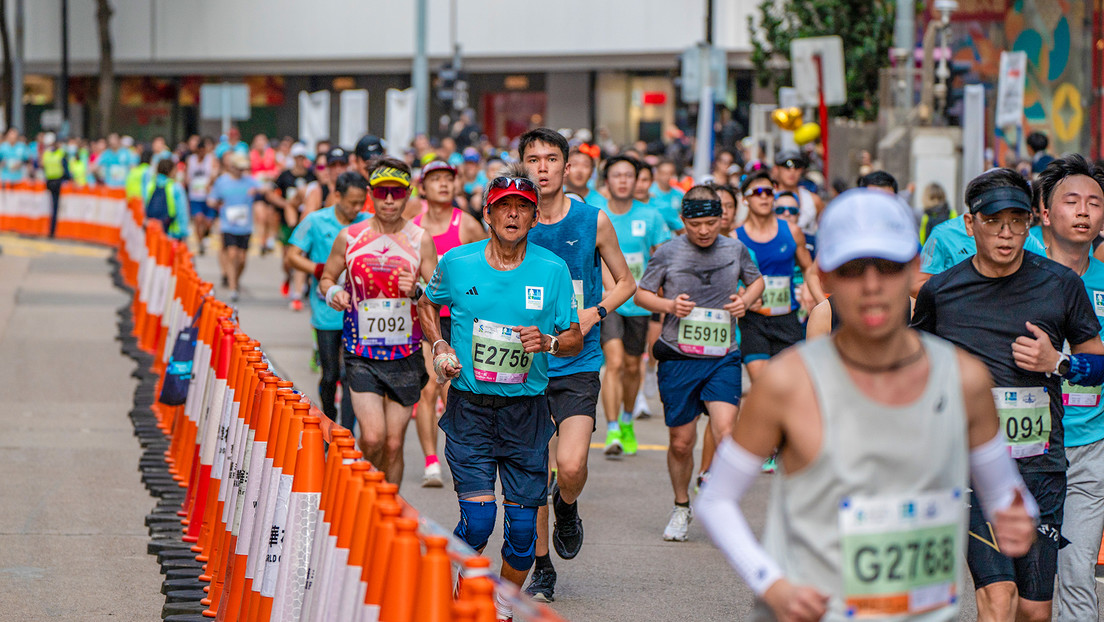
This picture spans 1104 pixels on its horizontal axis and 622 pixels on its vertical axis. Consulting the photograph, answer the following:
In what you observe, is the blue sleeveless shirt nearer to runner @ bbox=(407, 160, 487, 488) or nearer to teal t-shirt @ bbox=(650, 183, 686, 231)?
runner @ bbox=(407, 160, 487, 488)

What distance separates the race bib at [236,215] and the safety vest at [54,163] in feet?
41.8

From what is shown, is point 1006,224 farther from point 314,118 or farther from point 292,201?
point 314,118

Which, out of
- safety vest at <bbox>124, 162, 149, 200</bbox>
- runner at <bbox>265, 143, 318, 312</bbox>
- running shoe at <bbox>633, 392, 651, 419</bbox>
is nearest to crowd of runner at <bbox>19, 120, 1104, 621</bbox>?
running shoe at <bbox>633, 392, 651, 419</bbox>

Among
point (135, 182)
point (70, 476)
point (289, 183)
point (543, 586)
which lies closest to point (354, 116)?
point (135, 182)

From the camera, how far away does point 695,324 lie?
860 centimetres

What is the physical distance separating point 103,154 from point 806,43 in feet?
64.7

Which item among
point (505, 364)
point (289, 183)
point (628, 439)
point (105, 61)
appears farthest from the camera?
point (105, 61)

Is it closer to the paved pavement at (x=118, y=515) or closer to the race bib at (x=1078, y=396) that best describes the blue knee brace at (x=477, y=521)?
the paved pavement at (x=118, y=515)

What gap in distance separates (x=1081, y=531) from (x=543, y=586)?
237cm

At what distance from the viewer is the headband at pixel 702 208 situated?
870 centimetres

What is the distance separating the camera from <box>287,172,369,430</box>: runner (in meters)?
9.84

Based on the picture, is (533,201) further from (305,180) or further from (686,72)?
(686,72)

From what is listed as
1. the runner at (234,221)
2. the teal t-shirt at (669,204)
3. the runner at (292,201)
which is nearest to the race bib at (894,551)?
the teal t-shirt at (669,204)

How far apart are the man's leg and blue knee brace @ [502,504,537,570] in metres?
1.98
